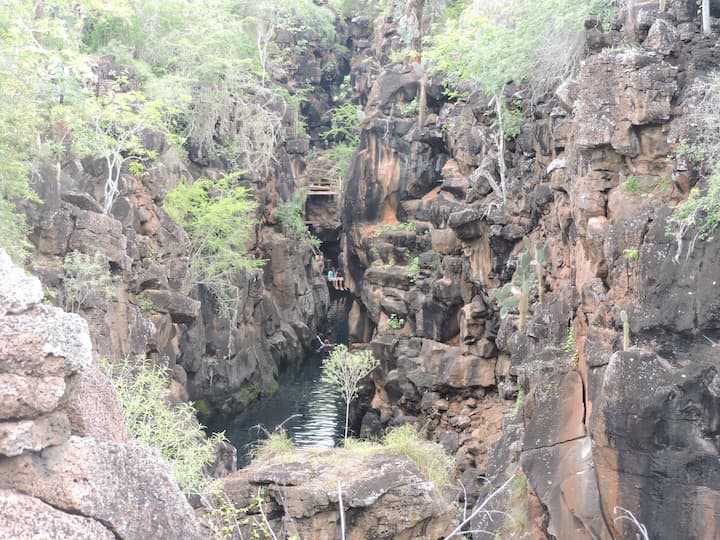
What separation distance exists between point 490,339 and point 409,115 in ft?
37.6

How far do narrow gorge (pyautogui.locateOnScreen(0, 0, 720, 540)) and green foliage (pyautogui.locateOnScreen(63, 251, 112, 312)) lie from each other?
70mm

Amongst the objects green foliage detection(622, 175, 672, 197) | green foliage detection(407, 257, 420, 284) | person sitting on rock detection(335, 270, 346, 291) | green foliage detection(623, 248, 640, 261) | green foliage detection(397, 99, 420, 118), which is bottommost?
person sitting on rock detection(335, 270, 346, 291)

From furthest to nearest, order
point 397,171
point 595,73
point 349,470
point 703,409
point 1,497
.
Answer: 1. point 397,171
2. point 349,470
3. point 595,73
4. point 703,409
5. point 1,497

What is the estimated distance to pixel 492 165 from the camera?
25016mm

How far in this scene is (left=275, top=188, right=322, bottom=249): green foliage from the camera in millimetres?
36250

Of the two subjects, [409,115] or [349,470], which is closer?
[349,470]

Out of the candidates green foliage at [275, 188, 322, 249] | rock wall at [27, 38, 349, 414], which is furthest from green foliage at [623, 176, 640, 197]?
green foliage at [275, 188, 322, 249]

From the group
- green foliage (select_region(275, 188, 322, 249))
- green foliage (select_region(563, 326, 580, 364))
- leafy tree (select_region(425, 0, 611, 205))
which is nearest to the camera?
green foliage (select_region(563, 326, 580, 364))

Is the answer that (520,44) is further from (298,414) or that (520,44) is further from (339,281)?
(339,281)

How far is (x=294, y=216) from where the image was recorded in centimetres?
3644

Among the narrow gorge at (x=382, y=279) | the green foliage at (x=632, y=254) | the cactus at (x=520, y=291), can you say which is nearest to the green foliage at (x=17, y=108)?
the narrow gorge at (x=382, y=279)

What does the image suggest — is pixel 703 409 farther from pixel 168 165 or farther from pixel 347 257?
pixel 347 257

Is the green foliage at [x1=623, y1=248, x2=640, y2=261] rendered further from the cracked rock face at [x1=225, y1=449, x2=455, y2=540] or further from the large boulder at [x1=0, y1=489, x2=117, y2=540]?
the large boulder at [x1=0, y1=489, x2=117, y2=540]

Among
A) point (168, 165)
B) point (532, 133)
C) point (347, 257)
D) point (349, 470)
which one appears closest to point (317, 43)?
point (347, 257)
